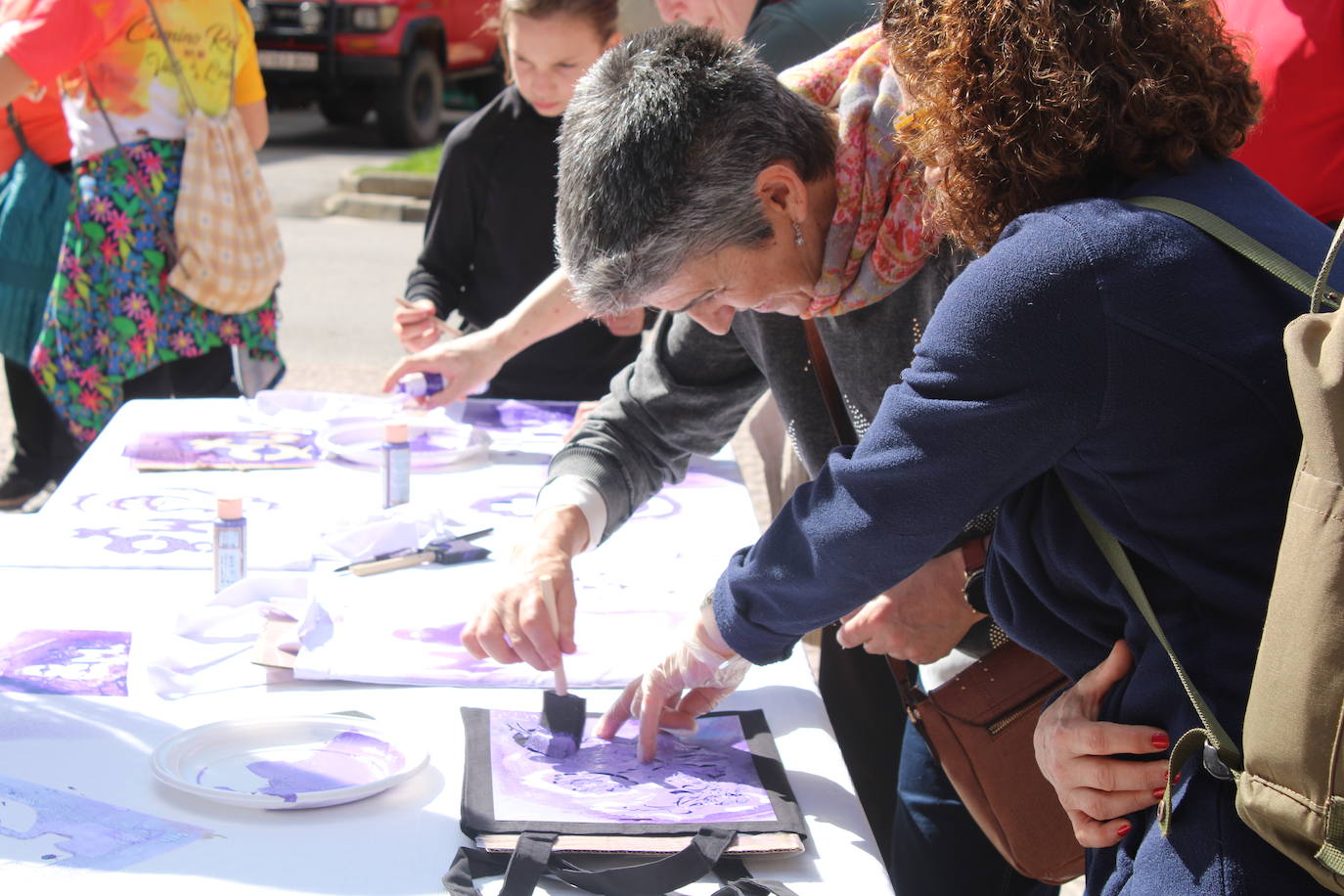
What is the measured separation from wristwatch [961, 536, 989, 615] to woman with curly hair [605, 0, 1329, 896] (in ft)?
1.15

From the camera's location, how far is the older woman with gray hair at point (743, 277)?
1.47 meters

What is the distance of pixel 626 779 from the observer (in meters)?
1.46

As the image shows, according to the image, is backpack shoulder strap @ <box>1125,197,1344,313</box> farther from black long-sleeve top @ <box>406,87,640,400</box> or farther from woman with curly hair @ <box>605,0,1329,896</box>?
black long-sleeve top @ <box>406,87,640,400</box>

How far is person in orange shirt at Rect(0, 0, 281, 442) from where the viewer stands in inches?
126

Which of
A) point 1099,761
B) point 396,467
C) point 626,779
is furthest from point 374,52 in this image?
point 1099,761

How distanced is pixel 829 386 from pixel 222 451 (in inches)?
49.3

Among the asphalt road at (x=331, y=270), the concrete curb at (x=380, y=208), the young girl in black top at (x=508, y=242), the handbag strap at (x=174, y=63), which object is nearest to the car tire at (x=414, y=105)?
the asphalt road at (x=331, y=270)

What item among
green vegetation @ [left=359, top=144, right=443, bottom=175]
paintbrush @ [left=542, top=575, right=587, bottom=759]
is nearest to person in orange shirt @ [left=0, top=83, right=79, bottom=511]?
paintbrush @ [left=542, top=575, right=587, bottom=759]

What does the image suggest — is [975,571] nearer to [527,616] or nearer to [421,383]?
[527,616]

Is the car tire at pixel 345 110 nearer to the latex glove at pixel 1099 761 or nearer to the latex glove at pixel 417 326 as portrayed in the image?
the latex glove at pixel 417 326

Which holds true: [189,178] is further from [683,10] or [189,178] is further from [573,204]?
[573,204]

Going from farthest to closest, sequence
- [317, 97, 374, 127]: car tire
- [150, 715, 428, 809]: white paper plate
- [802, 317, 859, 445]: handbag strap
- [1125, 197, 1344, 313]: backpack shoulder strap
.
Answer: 1. [317, 97, 374, 127]: car tire
2. [802, 317, 859, 445]: handbag strap
3. [150, 715, 428, 809]: white paper plate
4. [1125, 197, 1344, 313]: backpack shoulder strap

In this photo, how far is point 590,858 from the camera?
1.30m

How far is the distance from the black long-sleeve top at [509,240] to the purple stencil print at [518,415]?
0.55 ft
